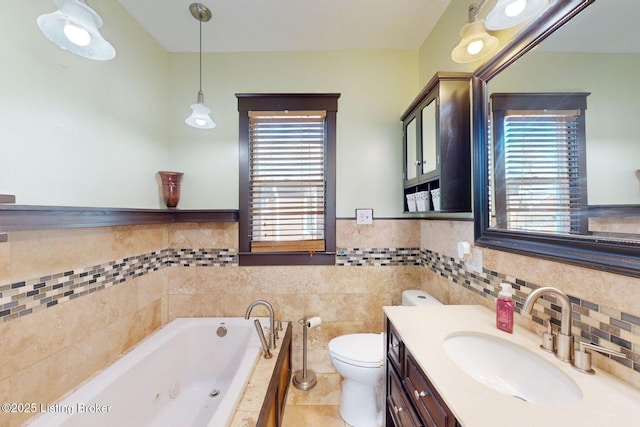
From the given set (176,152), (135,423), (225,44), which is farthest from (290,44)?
(135,423)

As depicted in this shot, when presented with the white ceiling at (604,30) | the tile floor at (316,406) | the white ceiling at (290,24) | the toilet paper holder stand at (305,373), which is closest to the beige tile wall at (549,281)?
the white ceiling at (604,30)

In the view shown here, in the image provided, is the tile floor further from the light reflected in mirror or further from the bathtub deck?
the light reflected in mirror

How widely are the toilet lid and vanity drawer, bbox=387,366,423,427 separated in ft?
0.74

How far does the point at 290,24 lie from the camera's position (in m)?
1.64

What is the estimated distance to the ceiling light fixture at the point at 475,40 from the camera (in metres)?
1.02

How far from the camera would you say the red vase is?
1795 millimetres

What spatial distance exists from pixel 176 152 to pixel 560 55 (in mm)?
2324

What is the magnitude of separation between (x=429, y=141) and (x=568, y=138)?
0.69m

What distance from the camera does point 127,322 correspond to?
1533 millimetres

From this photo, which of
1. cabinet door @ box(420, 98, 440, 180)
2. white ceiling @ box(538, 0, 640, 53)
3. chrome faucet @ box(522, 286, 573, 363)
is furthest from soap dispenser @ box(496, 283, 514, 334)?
white ceiling @ box(538, 0, 640, 53)

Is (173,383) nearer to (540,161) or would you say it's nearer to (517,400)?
(517,400)

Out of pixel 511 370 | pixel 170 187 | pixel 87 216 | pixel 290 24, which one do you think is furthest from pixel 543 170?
pixel 170 187

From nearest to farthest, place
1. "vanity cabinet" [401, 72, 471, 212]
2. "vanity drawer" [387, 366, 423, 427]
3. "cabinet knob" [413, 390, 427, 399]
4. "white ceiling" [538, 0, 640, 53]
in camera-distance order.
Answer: "white ceiling" [538, 0, 640, 53] → "cabinet knob" [413, 390, 427, 399] → "vanity drawer" [387, 366, 423, 427] → "vanity cabinet" [401, 72, 471, 212]

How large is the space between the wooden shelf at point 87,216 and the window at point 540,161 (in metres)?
1.73
